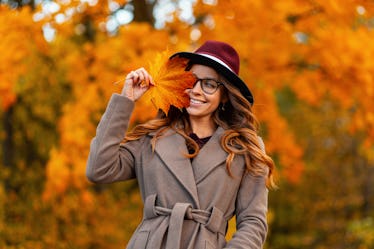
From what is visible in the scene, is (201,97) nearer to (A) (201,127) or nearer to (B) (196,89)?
(B) (196,89)

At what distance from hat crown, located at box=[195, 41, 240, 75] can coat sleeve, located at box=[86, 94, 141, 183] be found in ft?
1.44

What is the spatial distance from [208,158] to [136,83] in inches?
16.9

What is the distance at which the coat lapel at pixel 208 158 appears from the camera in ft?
9.88

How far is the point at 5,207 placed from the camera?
829 cm

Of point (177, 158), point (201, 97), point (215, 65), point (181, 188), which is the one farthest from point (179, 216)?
point (215, 65)

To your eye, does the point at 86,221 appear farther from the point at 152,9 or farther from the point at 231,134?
the point at 231,134

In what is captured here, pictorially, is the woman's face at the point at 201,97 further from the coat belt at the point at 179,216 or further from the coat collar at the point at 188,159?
the coat belt at the point at 179,216

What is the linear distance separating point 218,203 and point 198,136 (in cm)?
36

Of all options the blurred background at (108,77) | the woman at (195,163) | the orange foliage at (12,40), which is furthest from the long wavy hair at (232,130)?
the orange foliage at (12,40)

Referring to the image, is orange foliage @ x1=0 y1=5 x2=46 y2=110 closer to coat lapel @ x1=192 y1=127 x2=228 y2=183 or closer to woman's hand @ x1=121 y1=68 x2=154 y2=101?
woman's hand @ x1=121 y1=68 x2=154 y2=101

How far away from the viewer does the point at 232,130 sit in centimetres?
314

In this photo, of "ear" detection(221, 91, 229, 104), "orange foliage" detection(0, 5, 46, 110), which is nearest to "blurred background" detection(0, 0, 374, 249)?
"orange foliage" detection(0, 5, 46, 110)

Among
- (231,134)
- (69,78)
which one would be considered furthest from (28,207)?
(231,134)

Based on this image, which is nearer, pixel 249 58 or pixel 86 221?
pixel 249 58
